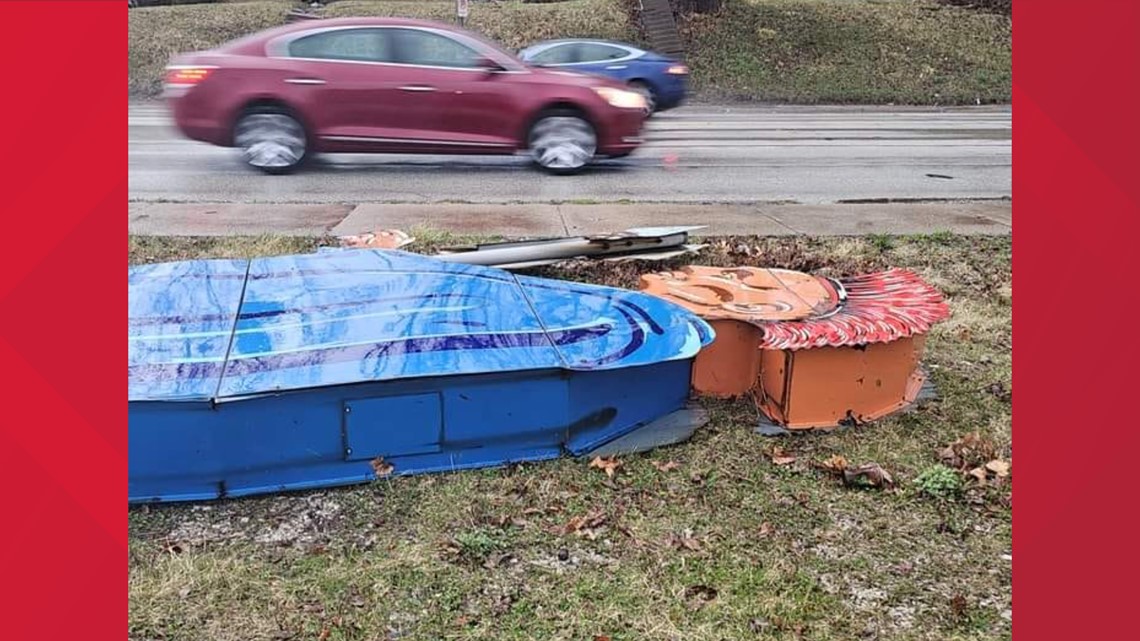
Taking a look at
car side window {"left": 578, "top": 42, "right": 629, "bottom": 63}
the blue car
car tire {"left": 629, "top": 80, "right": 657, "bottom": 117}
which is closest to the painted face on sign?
the blue car

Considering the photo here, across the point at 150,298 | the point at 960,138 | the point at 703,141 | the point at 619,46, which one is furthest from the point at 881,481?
the point at 960,138

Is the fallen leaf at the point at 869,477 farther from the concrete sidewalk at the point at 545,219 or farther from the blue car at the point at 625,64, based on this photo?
the blue car at the point at 625,64

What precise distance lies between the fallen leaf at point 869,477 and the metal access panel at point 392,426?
4.96 feet

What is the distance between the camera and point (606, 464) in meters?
3.29

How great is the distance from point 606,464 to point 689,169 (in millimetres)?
4888

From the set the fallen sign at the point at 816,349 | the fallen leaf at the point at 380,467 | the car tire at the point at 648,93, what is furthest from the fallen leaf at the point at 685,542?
the car tire at the point at 648,93

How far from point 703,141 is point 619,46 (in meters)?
1.63

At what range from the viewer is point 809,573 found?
2.66m

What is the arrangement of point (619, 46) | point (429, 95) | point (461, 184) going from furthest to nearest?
point (619, 46)
point (461, 184)
point (429, 95)

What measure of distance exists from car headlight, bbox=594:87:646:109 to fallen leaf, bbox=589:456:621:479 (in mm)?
3622

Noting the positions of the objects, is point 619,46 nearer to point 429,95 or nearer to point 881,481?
point 429,95

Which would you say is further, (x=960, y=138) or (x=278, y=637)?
(x=960, y=138)

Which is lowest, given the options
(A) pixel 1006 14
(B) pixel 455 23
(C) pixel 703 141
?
(C) pixel 703 141

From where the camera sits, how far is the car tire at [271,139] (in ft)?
16.1
